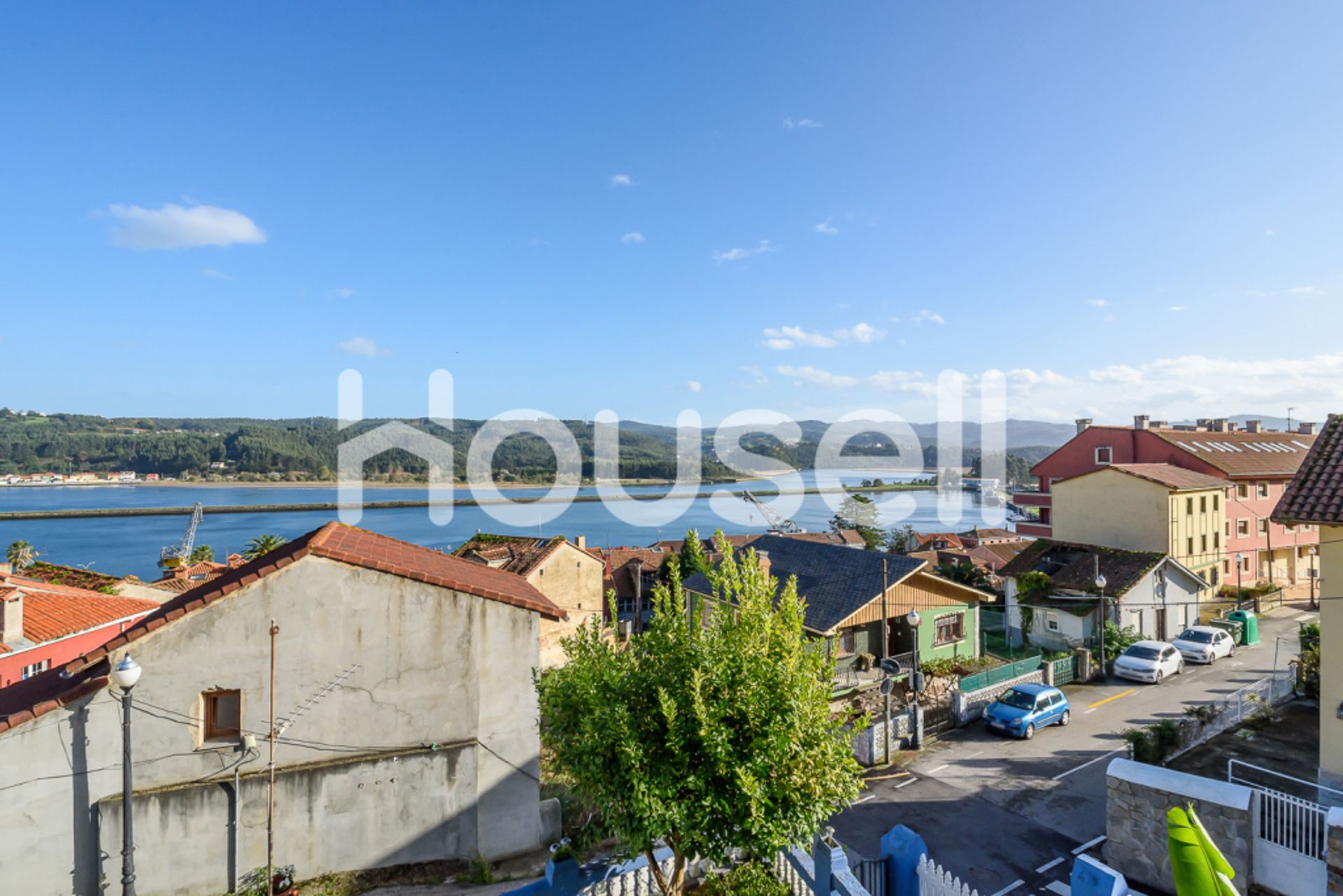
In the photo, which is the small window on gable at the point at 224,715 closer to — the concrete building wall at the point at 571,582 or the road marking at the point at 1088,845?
the road marking at the point at 1088,845

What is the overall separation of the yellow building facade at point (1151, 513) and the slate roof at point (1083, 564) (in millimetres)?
1117

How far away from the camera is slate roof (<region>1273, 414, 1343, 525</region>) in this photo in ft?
34.2

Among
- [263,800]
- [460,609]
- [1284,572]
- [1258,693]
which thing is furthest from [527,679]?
[1284,572]

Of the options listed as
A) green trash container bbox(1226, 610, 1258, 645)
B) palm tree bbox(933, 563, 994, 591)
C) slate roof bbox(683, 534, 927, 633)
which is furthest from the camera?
palm tree bbox(933, 563, 994, 591)

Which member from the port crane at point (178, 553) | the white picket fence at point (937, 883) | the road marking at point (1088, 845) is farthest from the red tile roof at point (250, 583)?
the port crane at point (178, 553)

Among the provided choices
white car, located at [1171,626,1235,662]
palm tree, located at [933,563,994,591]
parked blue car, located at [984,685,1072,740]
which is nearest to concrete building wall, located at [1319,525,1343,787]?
parked blue car, located at [984,685,1072,740]

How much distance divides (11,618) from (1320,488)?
30.7m

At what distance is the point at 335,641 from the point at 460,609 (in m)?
1.84

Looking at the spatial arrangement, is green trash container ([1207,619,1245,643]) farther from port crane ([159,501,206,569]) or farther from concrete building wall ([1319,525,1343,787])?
port crane ([159,501,206,569])

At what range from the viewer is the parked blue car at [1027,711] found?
54.3ft

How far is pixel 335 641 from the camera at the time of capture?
990 centimetres

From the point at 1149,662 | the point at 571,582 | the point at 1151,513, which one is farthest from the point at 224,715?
the point at 1151,513

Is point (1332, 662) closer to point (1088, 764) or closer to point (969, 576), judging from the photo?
point (1088, 764)

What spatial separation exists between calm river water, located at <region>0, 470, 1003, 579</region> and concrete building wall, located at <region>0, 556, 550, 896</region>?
93.4m
